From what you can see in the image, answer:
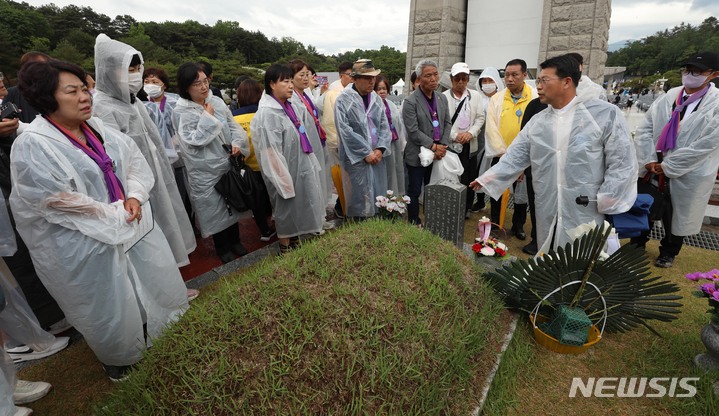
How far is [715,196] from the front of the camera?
5855 mm

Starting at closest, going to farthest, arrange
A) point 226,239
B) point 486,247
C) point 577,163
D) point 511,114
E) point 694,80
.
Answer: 1. point 577,163
2. point 486,247
3. point 694,80
4. point 226,239
5. point 511,114

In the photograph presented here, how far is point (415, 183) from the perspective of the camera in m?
5.03

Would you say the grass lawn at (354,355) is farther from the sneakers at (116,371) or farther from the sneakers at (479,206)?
the sneakers at (479,206)

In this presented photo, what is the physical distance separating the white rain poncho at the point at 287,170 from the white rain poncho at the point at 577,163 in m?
1.92

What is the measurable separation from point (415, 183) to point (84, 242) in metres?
3.75

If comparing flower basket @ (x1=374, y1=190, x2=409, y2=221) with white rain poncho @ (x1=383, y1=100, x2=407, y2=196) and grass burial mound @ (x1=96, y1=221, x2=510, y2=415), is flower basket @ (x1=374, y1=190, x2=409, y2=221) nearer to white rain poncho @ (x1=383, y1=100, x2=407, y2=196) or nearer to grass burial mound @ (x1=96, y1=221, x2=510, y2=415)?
white rain poncho @ (x1=383, y1=100, x2=407, y2=196)

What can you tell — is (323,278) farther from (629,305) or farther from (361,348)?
(629,305)

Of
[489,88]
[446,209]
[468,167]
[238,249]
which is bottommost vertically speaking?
[238,249]

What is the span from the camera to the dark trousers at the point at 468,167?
5.27m

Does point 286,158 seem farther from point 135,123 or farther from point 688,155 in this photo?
point 688,155

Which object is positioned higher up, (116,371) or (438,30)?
(438,30)

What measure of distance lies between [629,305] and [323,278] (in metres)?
2.12

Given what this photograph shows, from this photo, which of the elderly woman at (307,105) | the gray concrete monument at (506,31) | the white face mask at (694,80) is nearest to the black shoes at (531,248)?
the white face mask at (694,80)

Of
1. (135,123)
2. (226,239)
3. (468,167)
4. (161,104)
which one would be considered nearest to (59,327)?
(226,239)
